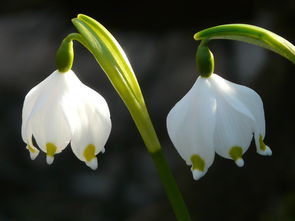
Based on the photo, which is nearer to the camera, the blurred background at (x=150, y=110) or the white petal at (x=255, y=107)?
the white petal at (x=255, y=107)

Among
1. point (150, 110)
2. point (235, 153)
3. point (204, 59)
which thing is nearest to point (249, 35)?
point (204, 59)

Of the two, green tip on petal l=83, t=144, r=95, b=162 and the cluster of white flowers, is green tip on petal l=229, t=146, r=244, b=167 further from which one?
green tip on petal l=83, t=144, r=95, b=162

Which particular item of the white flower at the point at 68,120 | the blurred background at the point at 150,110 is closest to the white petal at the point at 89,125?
the white flower at the point at 68,120

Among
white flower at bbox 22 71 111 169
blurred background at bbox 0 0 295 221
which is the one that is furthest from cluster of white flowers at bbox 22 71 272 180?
blurred background at bbox 0 0 295 221

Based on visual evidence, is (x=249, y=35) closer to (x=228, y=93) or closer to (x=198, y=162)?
(x=228, y=93)

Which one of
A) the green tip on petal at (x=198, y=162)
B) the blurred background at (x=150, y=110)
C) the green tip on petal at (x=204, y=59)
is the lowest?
the blurred background at (x=150, y=110)

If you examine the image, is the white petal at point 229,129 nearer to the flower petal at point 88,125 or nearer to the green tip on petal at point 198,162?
the green tip on petal at point 198,162
